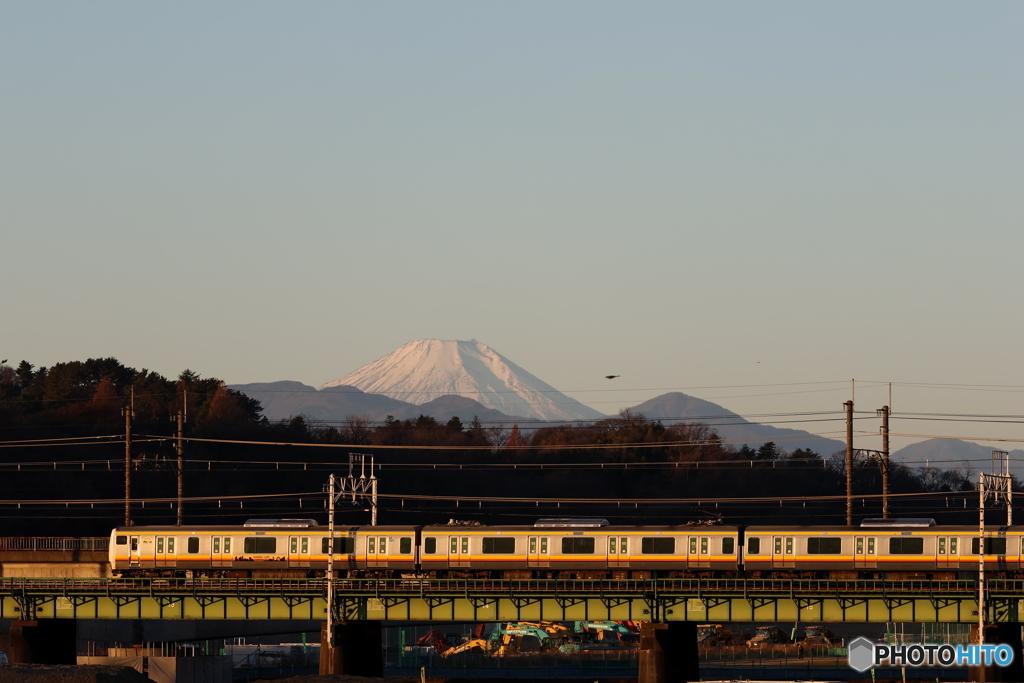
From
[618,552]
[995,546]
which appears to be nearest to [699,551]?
[618,552]

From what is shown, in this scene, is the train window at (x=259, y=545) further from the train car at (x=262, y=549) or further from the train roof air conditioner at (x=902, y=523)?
the train roof air conditioner at (x=902, y=523)

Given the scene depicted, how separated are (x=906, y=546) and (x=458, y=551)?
82.4 ft

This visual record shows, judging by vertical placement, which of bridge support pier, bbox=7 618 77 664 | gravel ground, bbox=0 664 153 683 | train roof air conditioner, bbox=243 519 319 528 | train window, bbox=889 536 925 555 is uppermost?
train roof air conditioner, bbox=243 519 319 528

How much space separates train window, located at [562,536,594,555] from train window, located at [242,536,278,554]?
17.4m

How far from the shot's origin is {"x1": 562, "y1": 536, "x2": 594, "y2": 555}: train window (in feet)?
270

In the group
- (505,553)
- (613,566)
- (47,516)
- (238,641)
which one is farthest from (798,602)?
(47,516)

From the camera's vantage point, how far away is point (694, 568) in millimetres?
80812

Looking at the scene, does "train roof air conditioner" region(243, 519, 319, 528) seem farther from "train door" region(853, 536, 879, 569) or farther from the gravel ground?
"train door" region(853, 536, 879, 569)

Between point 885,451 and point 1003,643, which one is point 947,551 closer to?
point 1003,643

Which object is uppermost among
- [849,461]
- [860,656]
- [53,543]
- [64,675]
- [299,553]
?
[849,461]

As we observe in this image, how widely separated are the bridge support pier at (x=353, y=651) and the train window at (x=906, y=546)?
95.2ft

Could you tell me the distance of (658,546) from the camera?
8144cm

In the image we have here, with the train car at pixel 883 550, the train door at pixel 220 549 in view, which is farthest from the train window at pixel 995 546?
the train door at pixel 220 549

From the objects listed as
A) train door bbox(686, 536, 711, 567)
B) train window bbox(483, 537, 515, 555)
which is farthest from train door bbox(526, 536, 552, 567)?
train door bbox(686, 536, 711, 567)
